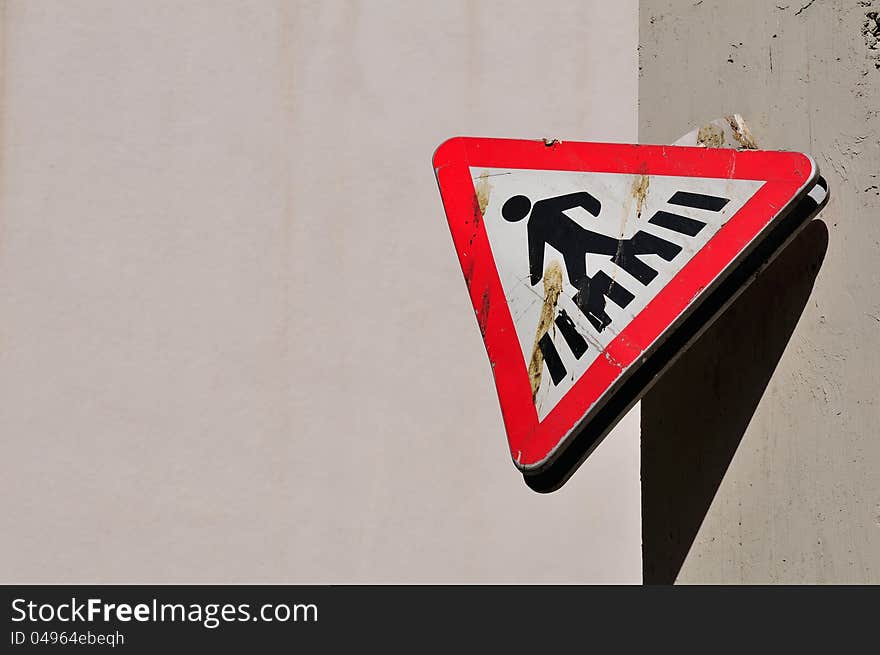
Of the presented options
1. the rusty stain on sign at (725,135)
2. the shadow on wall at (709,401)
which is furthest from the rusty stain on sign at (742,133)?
the shadow on wall at (709,401)

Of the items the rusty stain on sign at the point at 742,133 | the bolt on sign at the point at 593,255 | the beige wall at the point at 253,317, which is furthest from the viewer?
the beige wall at the point at 253,317

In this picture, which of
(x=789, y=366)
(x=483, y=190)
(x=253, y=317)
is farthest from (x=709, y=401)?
(x=253, y=317)

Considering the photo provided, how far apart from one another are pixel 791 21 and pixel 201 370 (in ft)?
5.95

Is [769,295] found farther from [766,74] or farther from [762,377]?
[766,74]

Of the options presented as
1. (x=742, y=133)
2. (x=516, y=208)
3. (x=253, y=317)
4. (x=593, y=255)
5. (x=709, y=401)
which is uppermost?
(x=742, y=133)

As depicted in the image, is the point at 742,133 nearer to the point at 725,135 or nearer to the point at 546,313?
the point at 725,135

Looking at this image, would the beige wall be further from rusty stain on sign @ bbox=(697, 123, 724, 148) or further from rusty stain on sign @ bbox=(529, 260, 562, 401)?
rusty stain on sign @ bbox=(529, 260, 562, 401)

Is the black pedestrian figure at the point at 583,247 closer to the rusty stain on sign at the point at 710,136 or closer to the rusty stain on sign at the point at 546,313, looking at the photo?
the rusty stain on sign at the point at 546,313

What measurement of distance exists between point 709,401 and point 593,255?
1.88 ft

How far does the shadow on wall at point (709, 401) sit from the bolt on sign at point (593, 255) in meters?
0.17

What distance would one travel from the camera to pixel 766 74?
2113mm

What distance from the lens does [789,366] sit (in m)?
1.96

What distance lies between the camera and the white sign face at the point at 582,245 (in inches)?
68.2

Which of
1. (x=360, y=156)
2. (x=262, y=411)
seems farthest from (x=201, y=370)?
(x=360, y=156)
